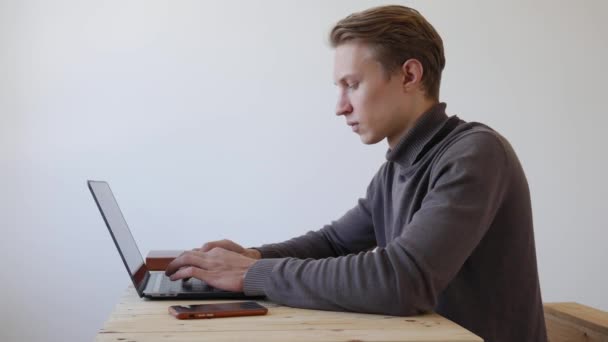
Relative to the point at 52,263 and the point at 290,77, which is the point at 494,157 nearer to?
the point at 290,77

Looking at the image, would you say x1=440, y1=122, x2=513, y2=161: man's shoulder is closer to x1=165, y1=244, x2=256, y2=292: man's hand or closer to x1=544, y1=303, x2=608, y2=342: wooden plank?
x1=165, y1=244, x2=256, y2=292: man's hand

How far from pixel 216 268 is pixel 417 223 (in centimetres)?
33

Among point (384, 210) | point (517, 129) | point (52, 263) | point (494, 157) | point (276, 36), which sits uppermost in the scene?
point (276, 36)

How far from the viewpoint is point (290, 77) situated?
2.56m

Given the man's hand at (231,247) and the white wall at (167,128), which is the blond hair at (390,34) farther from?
the white wall at (167,128)

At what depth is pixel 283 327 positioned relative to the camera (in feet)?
2.99

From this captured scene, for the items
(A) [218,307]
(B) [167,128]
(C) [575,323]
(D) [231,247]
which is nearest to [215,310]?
(A) [218,307]

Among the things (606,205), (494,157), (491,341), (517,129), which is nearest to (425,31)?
(494,157)

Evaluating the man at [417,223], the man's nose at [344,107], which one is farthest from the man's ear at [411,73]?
the man's nose at [344,107]

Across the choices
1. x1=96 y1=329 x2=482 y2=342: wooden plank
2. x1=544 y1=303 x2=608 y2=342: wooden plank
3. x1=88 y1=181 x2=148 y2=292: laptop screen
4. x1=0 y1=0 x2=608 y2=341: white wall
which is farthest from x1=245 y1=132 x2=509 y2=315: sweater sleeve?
x1=0 y1=0 x2=608 y2=341: white wall

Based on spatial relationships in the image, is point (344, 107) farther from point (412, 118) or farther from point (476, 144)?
point (476, 144)

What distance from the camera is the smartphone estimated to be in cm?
96

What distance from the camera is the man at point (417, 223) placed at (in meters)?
1.01

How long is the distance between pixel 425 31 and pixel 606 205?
5.88 feet
